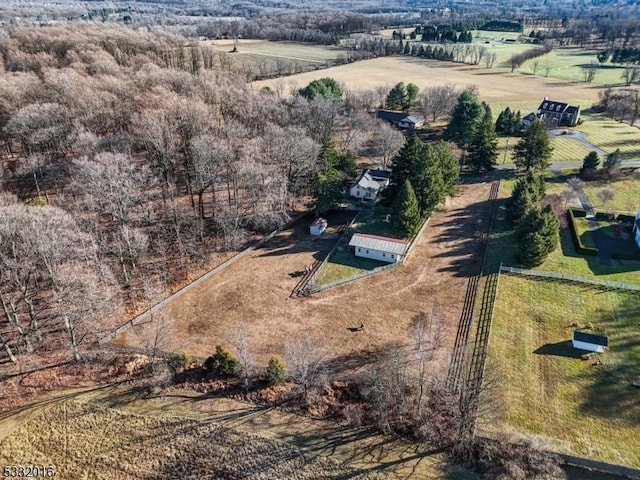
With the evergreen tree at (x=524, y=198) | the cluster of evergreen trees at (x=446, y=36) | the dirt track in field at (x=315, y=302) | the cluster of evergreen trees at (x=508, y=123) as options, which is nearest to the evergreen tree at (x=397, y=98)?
the cluster of evergreen trees at (x=508, y=123)

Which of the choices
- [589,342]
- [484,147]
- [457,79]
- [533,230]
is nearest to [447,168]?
[533,230]

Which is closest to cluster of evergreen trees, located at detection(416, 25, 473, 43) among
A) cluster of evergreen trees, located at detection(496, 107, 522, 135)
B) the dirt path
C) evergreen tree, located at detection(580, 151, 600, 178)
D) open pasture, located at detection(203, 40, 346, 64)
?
open pasture, located at detection(203, 40, 346, 64)

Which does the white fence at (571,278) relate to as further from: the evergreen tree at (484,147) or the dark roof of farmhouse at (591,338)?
the evergreen tree at (484,147)

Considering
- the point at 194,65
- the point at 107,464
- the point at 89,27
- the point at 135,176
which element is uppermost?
the point at 89,27

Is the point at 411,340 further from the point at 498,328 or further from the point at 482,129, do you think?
the point at 482,129

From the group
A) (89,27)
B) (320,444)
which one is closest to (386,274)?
(320,444)

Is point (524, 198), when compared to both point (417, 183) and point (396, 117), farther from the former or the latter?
point (396, 117)
